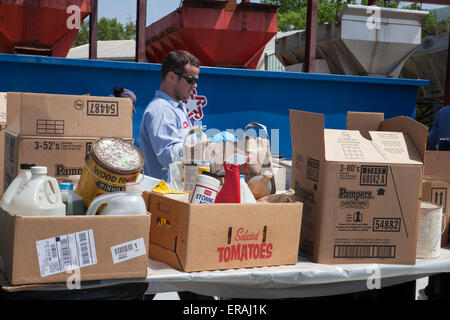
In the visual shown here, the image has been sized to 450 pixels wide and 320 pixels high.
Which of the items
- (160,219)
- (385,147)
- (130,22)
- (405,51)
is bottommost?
(160,219)

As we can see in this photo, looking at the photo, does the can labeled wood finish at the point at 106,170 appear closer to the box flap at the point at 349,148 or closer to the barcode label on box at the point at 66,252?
the barcode label on box at the point at 66,252

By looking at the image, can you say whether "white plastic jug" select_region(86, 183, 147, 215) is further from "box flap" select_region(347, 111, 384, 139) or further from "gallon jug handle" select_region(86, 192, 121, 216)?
"box flap" select_region(347, 111, 384, 139)

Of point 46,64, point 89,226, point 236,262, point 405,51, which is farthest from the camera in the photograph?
point 405,51

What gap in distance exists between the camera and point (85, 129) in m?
2.15

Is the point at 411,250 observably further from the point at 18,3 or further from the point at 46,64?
the point at 18,3

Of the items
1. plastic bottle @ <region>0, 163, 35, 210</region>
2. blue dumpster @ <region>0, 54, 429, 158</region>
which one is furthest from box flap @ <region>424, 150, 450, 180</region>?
blue dumpster @ <region>0, 54, 429, 158</region>

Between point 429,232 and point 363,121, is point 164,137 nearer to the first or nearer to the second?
point 363,121

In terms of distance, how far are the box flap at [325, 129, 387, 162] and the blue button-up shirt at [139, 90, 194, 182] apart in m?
1.26

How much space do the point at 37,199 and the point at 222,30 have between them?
582 centimetres

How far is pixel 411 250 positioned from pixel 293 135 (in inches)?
27.8

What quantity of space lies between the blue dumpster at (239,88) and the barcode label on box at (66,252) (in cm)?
343

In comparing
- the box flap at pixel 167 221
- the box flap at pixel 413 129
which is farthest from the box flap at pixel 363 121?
the box flap at pixel 167 221

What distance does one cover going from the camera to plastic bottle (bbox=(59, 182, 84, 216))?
5.27 feet

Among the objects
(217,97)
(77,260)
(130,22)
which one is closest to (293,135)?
(77,260)
